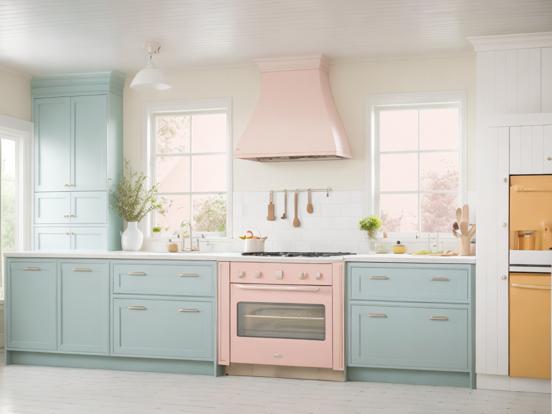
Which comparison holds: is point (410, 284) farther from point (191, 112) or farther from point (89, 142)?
point (89, 142)

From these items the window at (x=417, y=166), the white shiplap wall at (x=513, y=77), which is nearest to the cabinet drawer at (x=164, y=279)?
the window at (x=417, y=166)

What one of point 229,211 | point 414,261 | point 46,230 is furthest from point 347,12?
point 46,230

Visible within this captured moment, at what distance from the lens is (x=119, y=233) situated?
641cm

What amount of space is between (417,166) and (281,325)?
1734 millimetres

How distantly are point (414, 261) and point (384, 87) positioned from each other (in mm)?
1542

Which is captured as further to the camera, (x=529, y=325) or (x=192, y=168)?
(x=192, y=168)

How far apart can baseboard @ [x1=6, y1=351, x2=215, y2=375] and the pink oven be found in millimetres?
263

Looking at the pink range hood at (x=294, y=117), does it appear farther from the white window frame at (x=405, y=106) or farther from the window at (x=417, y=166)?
the window at (x=417, y=166)

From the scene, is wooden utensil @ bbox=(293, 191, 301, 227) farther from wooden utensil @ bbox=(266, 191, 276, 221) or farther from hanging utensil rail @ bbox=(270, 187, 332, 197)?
wooden utensil @ bbox=(266, 191, 276, 221)

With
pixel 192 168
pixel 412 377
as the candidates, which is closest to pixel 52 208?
pixel 192 168

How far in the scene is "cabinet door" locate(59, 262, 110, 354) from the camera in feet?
18.8

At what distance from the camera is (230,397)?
4.89 m

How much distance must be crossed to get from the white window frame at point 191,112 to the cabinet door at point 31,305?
1010 millimetres

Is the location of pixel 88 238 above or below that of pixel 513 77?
below
